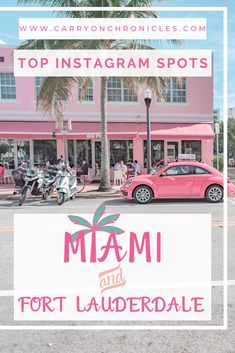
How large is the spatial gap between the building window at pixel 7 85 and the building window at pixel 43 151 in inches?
113

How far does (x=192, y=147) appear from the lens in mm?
20578

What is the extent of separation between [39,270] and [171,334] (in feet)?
7.46

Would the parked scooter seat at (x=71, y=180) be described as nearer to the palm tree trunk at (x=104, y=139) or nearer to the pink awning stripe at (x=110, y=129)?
the palm tree trunk at (x=104, y=139)

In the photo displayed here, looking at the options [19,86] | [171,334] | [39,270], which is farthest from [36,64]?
[19,86]

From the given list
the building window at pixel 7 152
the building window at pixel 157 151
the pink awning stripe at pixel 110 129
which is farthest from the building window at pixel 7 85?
the building window at pixel 157 151

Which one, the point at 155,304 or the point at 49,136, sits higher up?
the point at 49,136

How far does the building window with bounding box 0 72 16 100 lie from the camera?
19141mm

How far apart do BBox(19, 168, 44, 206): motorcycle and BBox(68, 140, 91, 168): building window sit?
781cm

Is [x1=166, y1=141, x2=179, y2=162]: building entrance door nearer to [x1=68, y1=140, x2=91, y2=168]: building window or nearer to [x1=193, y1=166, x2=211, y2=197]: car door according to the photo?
[x1=68, y1=140, x2=91, y2=168]: building window

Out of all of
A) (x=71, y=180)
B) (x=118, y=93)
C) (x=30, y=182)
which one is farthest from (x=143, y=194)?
(x=118, y=93)

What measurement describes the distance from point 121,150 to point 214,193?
925cm

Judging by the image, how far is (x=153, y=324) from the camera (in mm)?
3428

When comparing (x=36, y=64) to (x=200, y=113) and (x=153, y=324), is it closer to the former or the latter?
(x=153, y=324)

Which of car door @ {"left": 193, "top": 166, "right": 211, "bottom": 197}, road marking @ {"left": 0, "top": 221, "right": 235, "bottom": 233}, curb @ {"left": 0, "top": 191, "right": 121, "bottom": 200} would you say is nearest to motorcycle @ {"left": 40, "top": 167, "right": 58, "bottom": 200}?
curb @ {"left": 0, "top": 191, "right": 121, "bottom": 200}
